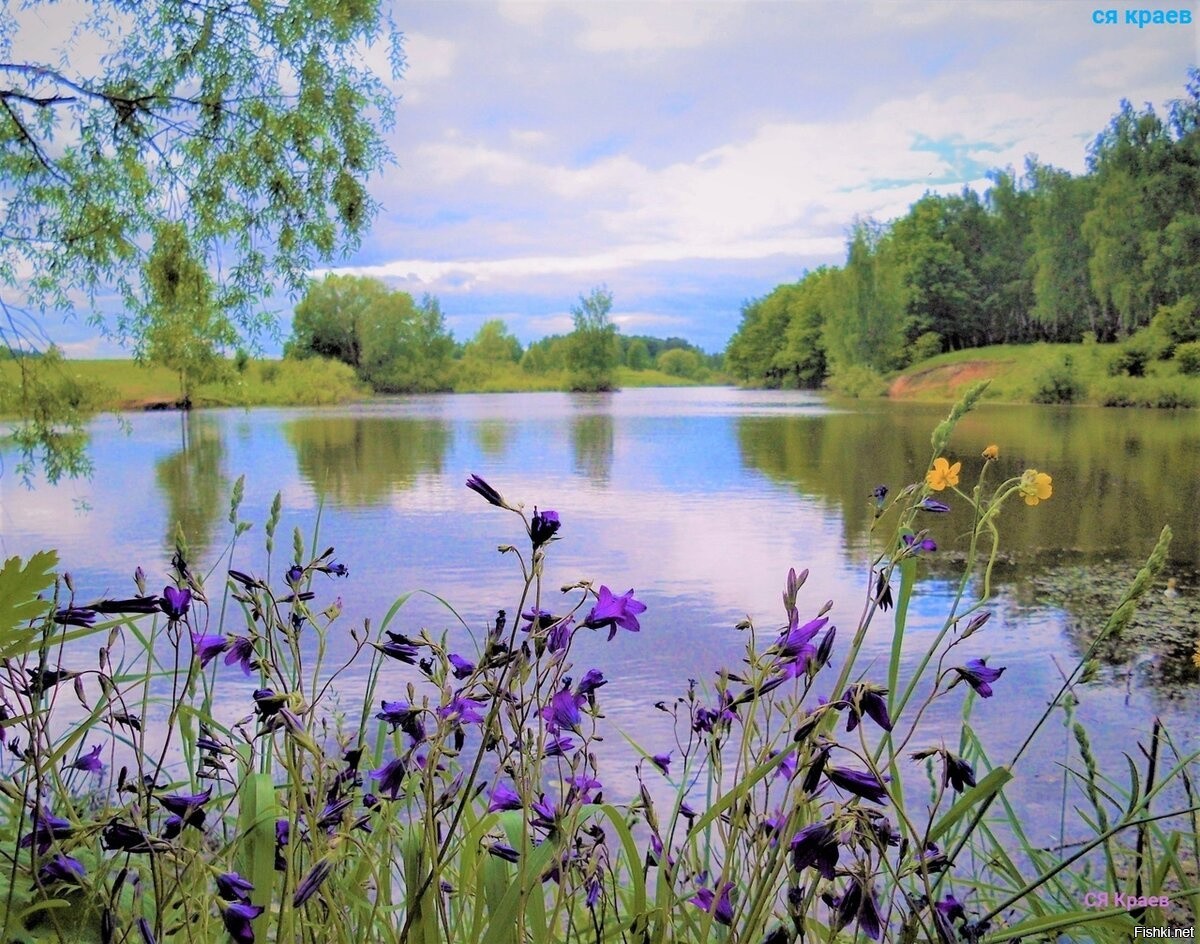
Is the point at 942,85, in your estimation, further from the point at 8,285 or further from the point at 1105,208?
the point at 8,285

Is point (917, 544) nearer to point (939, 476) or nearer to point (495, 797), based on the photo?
point (939, 476)

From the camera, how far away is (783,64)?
1.91 meters

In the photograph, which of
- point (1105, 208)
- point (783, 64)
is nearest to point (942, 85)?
point (783, 64)

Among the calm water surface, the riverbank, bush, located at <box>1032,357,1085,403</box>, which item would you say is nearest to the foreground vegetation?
the calm water surface

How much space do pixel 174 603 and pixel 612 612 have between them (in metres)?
0.23

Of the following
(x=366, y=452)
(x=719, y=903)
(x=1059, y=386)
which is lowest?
(x=719, y=903)

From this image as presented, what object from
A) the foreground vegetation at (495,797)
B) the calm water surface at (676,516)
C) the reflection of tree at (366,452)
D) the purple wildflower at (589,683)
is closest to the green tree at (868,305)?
the calm water surface at (676,516)

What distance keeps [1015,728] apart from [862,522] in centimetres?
67

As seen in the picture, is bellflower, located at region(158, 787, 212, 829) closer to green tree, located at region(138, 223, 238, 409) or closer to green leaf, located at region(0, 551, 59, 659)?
green leaf, located at region(0, 551, 59, 659)

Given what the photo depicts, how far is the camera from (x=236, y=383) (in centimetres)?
250

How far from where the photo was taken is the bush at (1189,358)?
78.0 inches

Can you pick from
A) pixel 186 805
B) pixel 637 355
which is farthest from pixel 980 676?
pixel 637 355

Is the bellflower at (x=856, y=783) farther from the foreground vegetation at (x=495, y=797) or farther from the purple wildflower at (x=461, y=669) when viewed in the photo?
the purple wildflower at (x=461, y=669)

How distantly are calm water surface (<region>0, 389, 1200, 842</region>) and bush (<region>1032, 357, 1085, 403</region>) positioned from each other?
0.12 feet
